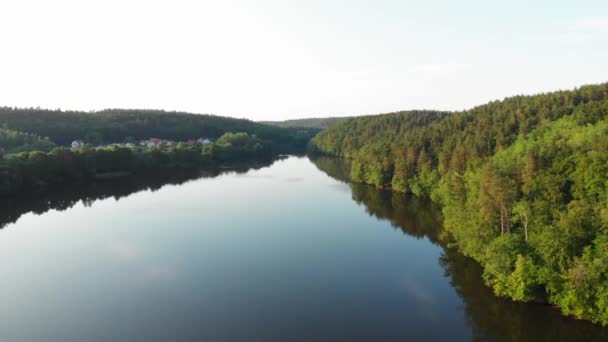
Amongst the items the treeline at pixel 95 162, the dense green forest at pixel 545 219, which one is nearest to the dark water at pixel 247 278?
the dense green forest at pixel 545 219

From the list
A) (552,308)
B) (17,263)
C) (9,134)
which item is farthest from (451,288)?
(9,134)

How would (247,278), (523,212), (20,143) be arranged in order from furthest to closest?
(20,143), (247,278), (523,212)

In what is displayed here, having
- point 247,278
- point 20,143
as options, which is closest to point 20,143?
point 20,143

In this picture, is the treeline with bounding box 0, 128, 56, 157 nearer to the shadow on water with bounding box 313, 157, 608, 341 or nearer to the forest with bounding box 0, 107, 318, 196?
the forest with bounding box 0, 107, 318, 196

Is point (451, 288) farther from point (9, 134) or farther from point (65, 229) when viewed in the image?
point (9, 134)

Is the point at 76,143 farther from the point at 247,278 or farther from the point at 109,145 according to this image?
the point at 247,278

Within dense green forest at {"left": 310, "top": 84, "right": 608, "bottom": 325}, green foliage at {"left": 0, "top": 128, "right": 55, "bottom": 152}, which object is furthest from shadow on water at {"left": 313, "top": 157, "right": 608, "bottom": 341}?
green foliage at {"left": 0, "top": 128, "right": 55, "bottom": 152}
